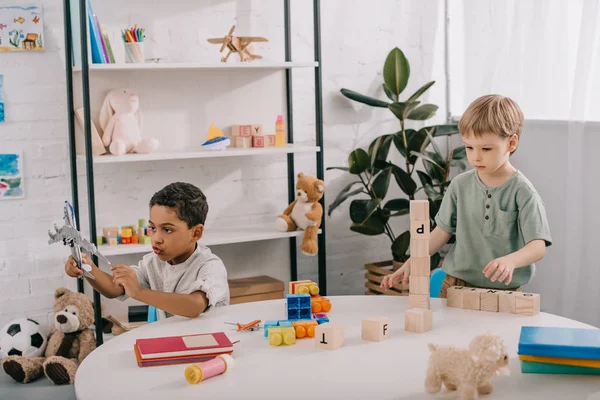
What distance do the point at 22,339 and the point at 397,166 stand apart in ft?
5.59

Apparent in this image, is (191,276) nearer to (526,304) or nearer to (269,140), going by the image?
(526,304)

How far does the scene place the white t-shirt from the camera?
1795 mm

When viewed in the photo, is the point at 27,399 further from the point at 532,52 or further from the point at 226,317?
the point at 532,52

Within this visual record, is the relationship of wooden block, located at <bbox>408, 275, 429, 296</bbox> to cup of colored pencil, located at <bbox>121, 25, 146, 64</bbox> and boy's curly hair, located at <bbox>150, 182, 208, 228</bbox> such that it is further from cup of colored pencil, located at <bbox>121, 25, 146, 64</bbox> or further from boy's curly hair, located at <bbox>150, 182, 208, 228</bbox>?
cup of colored pencil, located at <bbox>121, 25, 146, 64</bbox>

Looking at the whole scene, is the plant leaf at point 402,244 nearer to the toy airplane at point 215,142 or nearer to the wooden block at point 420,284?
the toy airplane at point 215,142

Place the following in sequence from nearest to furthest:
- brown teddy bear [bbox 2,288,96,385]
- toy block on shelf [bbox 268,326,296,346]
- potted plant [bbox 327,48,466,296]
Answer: toy block on shelf [bbox 268,326,296,346], brown teddy bear [bbox 2,288,96,385], potted plant [bbox 327,48,466,296]

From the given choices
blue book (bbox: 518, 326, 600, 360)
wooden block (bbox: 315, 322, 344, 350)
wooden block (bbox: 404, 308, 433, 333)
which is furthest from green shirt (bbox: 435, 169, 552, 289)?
wooden block (bbox: 315, 322, 344, 350)

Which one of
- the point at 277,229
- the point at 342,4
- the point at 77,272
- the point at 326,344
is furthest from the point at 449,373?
the point at 342,4

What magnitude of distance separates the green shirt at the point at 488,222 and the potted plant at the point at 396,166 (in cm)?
107

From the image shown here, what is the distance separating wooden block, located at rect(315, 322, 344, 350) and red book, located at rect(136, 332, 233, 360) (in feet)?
0.57

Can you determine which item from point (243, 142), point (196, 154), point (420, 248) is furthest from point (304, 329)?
point (243, 142)

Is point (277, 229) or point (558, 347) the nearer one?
point (558, 347)

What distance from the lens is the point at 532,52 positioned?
3.23m

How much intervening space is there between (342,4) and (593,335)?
8.14 feet
